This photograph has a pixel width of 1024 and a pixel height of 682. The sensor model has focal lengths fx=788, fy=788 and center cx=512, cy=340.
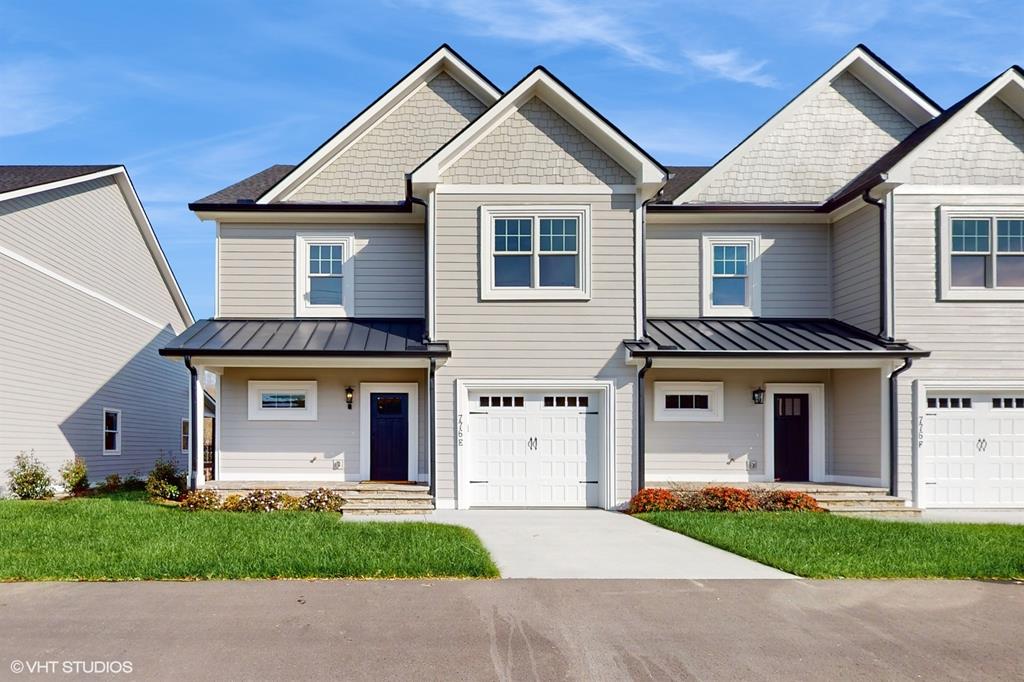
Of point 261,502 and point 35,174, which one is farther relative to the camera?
point 35,174

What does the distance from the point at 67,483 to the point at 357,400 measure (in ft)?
23.5

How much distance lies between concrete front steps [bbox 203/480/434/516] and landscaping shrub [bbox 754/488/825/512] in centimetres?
592

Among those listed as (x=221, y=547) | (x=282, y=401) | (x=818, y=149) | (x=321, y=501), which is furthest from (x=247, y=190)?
(x=818, y=149)

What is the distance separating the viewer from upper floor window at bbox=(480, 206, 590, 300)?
14.7 metres

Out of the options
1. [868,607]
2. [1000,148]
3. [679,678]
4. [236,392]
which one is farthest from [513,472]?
[1000,148]

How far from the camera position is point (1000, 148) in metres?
15.1

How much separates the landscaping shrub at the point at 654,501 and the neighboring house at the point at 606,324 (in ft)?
1.17

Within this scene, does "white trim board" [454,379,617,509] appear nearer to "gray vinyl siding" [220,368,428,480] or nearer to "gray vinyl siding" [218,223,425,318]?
"gray vinyl siding" [220,368,428,480]

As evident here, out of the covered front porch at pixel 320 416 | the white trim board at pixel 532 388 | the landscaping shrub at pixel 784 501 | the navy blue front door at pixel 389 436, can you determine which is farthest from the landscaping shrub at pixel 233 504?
the landscaping shrub at pixel 784 501

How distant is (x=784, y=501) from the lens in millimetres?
14117

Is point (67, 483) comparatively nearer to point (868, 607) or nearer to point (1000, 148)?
point (868, 607)

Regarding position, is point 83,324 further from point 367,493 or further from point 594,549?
point 594,549

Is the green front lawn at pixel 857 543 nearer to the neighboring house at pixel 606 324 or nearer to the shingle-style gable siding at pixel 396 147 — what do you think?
the neighboring house at pixel 606 324

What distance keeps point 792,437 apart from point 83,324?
17125 mm
